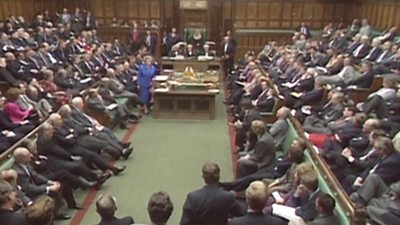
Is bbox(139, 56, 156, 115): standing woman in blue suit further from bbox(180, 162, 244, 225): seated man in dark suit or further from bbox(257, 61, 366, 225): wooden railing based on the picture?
bbox(180, 162, 244, 225): seated man in dark suit

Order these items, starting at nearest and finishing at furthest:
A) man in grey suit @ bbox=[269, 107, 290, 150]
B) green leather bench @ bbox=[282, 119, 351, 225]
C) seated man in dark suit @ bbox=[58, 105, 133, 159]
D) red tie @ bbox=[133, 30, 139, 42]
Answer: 1. green leather bench @ bbox=[282, 119, 351, 225]
2. man in grey suit @ bbox=[269, 107, 290, 150]
3. seated man in dark suit @ bbox=[58, 105, 133, 159]
4. red tie @ bbox=[133, 30, 139, 42]

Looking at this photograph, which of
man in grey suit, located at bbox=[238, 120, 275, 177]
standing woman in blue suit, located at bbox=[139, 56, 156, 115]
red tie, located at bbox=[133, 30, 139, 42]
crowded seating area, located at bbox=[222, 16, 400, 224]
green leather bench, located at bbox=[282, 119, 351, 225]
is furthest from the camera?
red tie, located at bbox=[133, 30, 139, 42]

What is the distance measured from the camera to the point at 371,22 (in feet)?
50.6

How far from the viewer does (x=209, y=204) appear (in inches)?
151

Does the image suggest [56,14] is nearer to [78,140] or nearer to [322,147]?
[78,140]

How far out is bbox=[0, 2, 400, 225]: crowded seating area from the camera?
388 centimetres

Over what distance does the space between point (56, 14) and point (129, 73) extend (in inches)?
305

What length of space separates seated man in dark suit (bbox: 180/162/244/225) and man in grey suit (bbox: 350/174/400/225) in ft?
4.33

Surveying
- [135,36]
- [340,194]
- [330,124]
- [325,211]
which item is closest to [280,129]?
[330,124]

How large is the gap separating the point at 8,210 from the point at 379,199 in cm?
333

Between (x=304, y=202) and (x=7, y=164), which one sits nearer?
(x=304, y=202)

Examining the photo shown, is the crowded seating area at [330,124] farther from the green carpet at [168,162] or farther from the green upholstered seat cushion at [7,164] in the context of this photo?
the green upholstered seat cushion at [7,164]

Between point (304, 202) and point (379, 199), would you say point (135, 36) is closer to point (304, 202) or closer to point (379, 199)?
point (304, 202)

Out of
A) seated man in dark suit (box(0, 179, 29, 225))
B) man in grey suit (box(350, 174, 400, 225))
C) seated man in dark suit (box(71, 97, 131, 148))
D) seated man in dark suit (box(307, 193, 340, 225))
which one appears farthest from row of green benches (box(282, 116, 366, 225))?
seated man in dark suit (box(71, 97, 131, 148))
